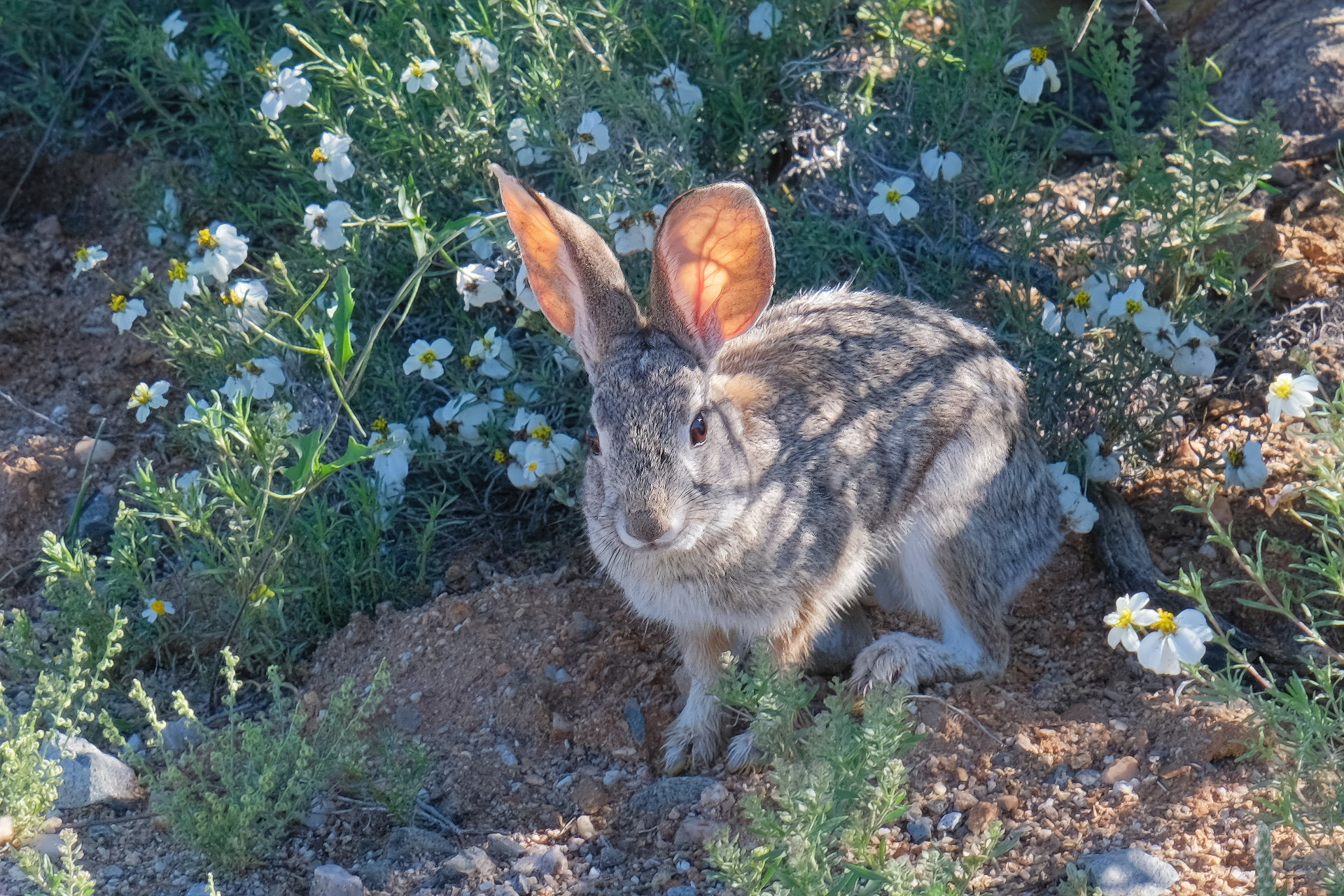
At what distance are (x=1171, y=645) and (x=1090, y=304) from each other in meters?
1.83

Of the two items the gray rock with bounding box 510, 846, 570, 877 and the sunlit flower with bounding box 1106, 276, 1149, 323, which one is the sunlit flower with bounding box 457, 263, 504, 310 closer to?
the gray rock with bounding box 510, 846, 570, 877

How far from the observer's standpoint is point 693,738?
14.7 ft

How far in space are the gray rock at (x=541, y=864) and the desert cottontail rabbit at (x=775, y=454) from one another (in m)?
0.73

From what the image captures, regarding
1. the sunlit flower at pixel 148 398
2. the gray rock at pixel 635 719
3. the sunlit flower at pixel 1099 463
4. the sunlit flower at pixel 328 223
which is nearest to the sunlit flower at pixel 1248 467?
the sunlit flower at pixel 1099 463

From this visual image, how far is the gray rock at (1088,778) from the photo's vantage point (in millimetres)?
3891

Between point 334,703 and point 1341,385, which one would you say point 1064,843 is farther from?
point 334,703

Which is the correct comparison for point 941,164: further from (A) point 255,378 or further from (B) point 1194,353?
(A) point 255,378

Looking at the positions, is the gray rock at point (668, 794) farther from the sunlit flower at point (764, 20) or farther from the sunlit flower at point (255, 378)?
the sunlit flower at point (764, 20)

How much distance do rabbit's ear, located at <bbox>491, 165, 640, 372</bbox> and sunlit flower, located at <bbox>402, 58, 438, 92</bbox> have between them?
1157 mm

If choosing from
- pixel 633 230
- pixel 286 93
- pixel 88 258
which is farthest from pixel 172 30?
pixel 633 230

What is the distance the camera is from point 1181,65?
5.03 metres

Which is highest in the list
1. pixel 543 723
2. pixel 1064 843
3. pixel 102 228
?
pixel 102 228

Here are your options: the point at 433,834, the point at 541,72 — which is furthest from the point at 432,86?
the point at 433,834

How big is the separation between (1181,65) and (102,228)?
517 cm
